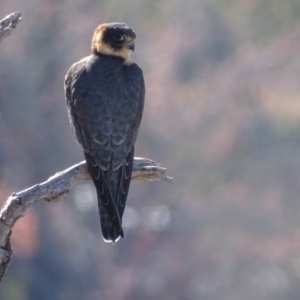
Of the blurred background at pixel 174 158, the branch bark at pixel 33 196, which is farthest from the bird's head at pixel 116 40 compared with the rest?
the blurred background at pixel 174 158

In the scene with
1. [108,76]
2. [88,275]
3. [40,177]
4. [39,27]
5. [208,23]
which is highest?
[208,23]

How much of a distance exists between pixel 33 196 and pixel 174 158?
13.8 metres

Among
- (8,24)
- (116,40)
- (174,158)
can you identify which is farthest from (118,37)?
(174,158)

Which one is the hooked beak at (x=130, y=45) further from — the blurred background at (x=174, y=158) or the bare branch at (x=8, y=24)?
the blurred background at (x=174, y=158)

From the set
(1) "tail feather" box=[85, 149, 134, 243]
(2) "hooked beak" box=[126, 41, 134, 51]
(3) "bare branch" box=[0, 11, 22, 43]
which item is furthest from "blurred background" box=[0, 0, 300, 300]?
(3) "bare branch" box=[0, 11, 22, 43]

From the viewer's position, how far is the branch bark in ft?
21.2

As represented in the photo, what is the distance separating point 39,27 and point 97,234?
5.23m

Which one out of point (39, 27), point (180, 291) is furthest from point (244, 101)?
point (180, 291)

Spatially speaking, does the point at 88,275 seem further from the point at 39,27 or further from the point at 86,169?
the point at 86,169

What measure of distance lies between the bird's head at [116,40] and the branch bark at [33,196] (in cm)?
83

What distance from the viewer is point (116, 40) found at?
7617mm

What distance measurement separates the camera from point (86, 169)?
719cm

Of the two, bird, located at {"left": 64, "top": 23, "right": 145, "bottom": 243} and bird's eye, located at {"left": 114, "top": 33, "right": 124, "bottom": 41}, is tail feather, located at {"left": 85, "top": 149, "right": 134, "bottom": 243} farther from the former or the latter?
bird's eye, located at {"left": 114, "top": 33, "right": 124, "bottom": 41}

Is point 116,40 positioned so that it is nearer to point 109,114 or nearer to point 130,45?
point 130,45
